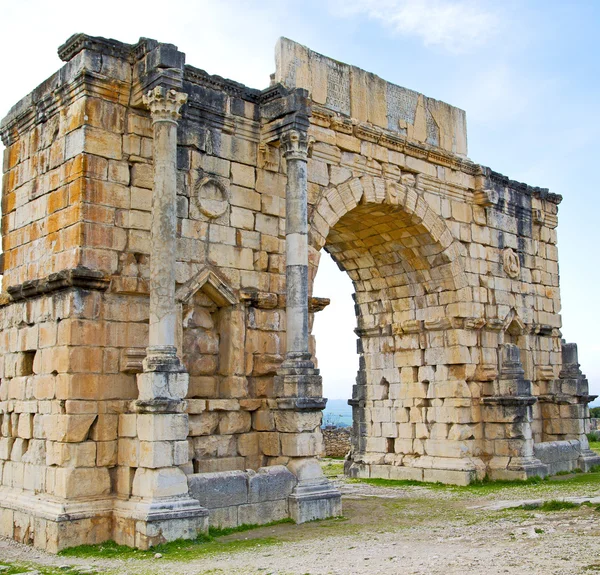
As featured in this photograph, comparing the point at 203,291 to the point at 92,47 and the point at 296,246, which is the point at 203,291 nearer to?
the point at 296,246

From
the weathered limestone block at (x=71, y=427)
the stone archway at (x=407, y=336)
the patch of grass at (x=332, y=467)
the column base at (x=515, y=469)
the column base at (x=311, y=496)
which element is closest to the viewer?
the weathered limestone block at (x=71, y=427)

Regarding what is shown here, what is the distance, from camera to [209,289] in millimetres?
9969

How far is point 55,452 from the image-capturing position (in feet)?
28.6

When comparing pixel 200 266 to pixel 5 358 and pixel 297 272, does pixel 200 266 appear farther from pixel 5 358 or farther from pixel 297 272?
pixel 5 358

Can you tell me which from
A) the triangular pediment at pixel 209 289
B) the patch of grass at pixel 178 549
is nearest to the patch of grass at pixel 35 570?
the patch of grass at pixel 178 549

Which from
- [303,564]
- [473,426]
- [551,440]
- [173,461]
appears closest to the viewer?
[303,564]

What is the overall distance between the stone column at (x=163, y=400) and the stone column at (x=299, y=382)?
1579 mm

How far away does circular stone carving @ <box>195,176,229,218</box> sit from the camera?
997 centimetres

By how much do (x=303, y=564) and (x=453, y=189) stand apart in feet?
27.2

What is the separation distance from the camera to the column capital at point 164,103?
30.0 feet

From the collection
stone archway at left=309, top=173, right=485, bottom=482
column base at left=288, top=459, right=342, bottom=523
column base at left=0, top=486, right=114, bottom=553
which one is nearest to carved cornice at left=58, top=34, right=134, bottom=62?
stone archway at left=309, top=173, right=485, bottom=482

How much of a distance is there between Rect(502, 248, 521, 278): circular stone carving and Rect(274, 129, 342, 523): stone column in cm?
553

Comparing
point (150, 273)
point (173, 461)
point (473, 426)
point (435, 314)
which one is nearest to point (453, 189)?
point (435, 314)

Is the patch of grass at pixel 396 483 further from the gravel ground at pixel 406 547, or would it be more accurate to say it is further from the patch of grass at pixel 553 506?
the patch of grass at pixel 553 506
